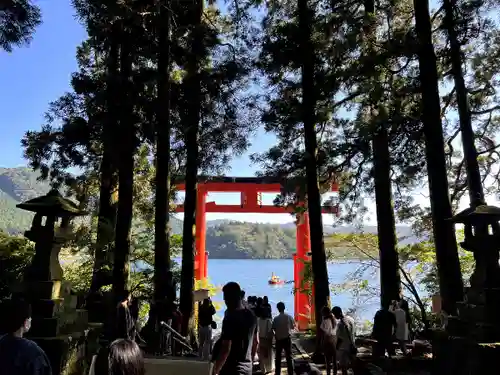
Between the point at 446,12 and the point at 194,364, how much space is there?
8507 millimetres

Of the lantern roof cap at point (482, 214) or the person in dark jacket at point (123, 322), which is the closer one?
the lantern roof cap at point (482, 214)

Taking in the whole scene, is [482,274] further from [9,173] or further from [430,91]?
[9,173]

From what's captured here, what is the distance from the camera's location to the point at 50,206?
6070 millimetres

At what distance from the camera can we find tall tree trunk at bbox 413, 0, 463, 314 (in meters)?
7.30

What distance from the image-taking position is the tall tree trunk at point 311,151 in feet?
30.4

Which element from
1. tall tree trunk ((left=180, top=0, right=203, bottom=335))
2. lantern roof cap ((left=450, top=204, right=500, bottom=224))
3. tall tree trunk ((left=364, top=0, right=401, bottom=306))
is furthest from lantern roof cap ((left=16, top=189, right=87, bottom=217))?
tall tree trunk ((left=364, top=0, right=401, bottom=306))

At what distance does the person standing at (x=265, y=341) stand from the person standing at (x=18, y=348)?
539 cm

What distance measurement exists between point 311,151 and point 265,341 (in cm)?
421

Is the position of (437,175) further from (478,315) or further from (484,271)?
(478,315)

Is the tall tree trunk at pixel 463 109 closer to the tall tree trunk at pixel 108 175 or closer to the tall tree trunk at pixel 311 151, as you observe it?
the tall tree trunk at pixel 311 151

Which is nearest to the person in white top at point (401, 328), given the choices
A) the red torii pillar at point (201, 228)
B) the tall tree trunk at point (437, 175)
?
the tall tree trunk at point (437, 175)

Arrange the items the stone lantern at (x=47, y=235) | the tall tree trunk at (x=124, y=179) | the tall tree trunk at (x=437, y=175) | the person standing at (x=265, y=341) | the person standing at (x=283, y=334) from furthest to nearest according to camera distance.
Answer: the tall tree trunk at (x=124, y=179) < the person standing at (x=265, y=341) < the tall tree trunk at (x=437, y=175) < the person standing at (x=283, y=334) < the stone lantern at (x=47, y=235)

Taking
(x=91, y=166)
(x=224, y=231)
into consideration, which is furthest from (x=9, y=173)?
(x=91, y=166)

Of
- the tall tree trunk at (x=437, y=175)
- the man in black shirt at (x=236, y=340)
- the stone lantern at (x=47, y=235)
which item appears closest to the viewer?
the man in black shirt at (x=236, y=340)
